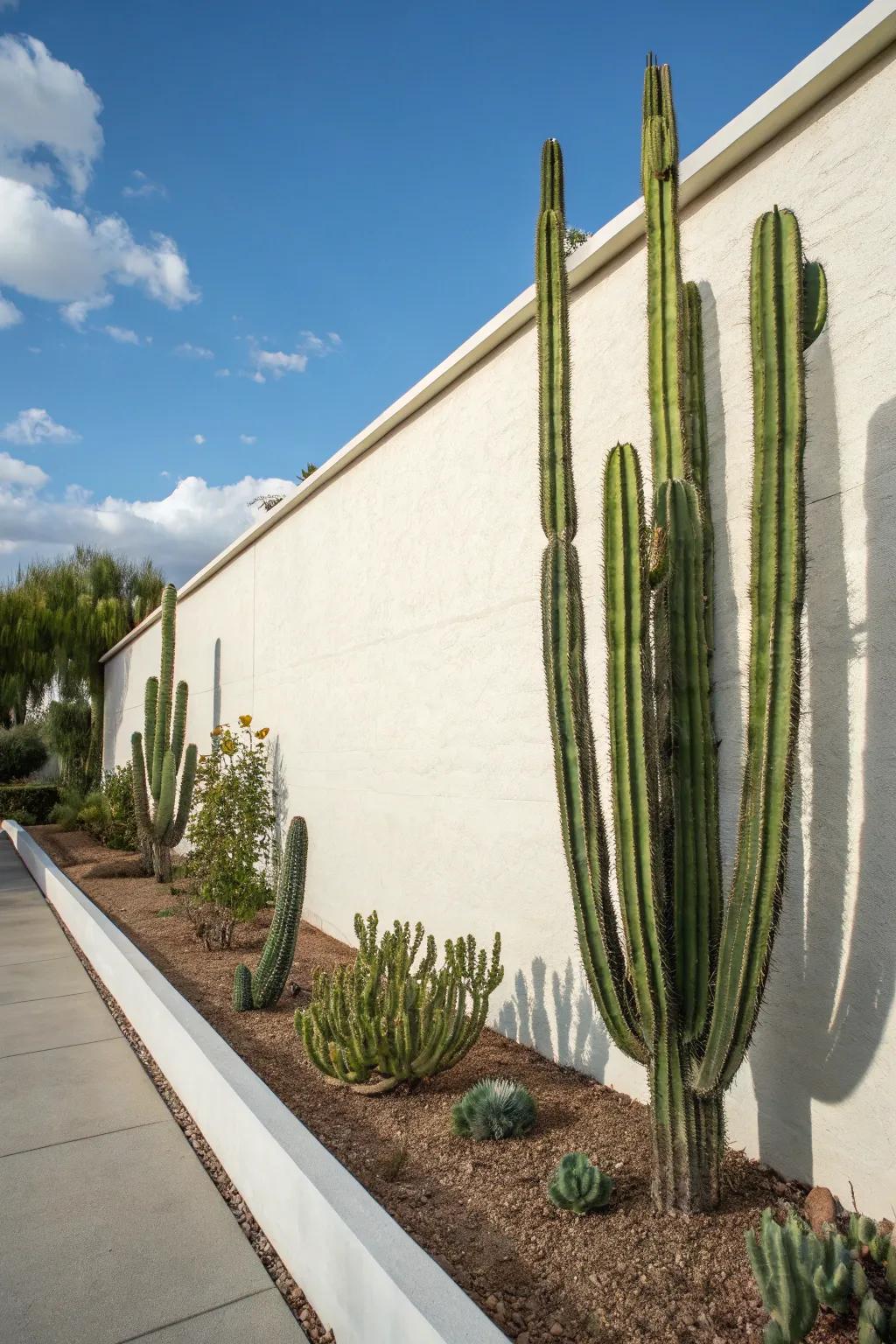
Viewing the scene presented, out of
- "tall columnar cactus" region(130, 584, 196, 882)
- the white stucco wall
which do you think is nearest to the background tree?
"tall columnar cactus" region(130, 584, 196, 882)

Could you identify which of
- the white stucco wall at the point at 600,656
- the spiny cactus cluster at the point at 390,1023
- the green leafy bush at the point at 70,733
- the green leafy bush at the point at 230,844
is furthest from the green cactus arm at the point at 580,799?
the green leafy bush at the point at 70,733

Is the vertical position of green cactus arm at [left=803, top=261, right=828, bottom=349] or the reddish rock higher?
green cactus arm at [left=803, top=261, right=828, bottom=349]

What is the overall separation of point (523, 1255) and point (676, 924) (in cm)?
107

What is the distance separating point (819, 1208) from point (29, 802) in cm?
1862

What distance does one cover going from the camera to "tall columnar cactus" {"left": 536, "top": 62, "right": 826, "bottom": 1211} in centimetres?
228

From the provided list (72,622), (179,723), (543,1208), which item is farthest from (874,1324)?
(72,622)

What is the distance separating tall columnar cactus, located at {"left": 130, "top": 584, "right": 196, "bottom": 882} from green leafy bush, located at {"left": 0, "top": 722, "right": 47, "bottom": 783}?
11105 millimetres

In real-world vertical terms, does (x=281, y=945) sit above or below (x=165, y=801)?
below

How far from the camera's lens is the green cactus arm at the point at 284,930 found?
4953 millimetres

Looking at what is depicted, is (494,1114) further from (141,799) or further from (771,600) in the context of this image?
(141,799)

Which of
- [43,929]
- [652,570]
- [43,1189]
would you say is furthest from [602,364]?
[43,929]

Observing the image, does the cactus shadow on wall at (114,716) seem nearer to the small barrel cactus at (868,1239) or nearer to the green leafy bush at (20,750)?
the green leafy bush at (20,750)

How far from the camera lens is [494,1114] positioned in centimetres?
320

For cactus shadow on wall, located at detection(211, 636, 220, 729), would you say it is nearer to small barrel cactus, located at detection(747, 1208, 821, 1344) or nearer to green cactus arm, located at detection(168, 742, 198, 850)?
green cactus arm, located at detection(168, 742, 198, 850)
